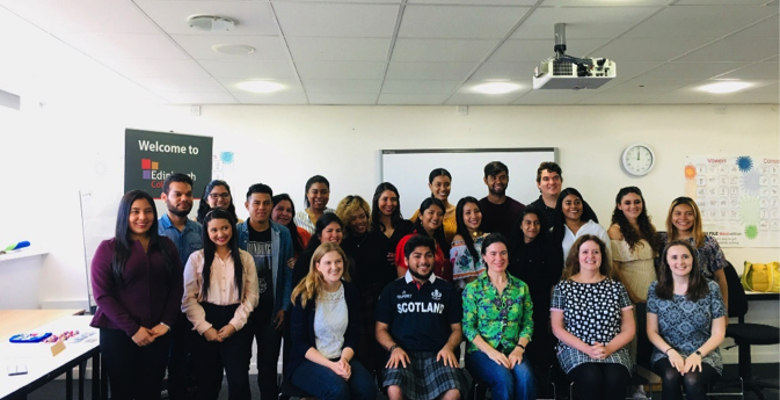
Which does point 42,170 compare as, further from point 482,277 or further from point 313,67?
point 482,277

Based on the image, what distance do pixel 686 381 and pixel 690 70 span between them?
2500mm

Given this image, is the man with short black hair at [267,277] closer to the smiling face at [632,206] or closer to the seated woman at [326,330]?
the seated woman at [326,330]

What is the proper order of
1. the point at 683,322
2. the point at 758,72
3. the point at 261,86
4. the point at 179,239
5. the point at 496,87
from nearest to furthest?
the point at 683,322
the point at 179,239
the point at 758,72
the point at 261,86
the point at 496,87

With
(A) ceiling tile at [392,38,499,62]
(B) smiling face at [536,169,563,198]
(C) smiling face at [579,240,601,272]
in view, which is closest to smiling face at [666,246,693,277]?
(C) smiling face at [579,240,601,272]

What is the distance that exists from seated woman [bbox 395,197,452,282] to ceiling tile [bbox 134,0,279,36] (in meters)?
1.47

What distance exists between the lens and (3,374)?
2246mm

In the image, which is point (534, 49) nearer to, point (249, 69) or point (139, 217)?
point (249, 69)

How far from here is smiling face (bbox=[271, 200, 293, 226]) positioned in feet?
11.6

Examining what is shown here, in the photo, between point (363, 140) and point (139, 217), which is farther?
point (363, 140)

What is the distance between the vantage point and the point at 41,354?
2.54 metres

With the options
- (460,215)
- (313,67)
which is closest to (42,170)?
(313,67)

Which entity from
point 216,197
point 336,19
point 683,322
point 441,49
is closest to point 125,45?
point 216,197

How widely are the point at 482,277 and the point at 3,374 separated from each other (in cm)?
240

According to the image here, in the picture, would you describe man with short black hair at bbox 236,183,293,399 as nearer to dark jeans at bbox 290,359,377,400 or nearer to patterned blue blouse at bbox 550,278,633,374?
dark jeans at bbox 290,359,377,400
